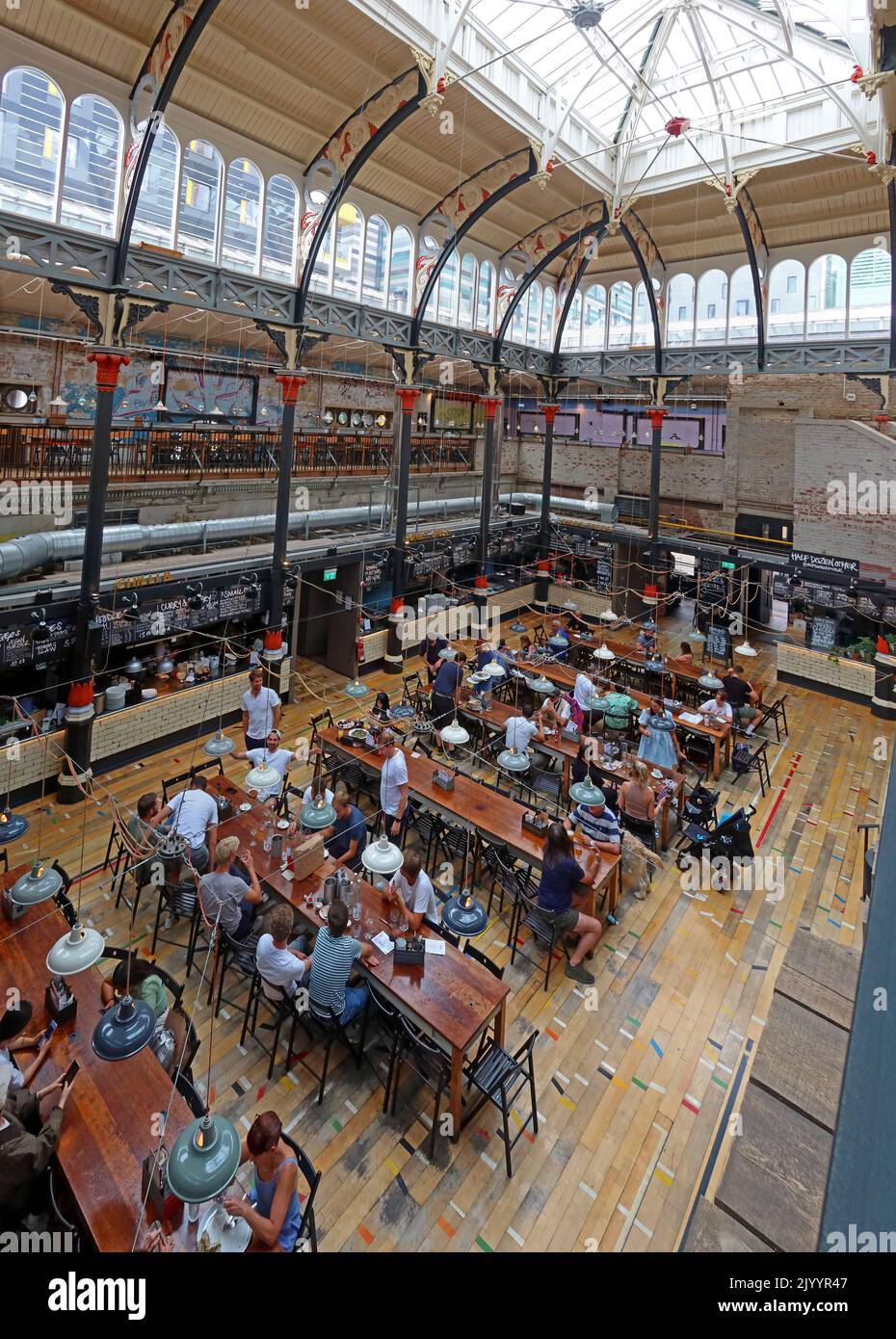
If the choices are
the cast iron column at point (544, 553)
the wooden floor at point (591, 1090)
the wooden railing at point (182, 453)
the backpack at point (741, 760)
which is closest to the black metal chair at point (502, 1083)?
the wooden floor at point (591, 1090)

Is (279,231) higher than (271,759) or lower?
higher

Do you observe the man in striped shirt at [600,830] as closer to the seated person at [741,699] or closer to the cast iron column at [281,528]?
the seated person at [741,699]

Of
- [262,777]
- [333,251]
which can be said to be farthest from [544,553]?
[262,777]

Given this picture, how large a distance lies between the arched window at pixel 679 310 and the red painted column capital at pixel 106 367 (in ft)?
44.8

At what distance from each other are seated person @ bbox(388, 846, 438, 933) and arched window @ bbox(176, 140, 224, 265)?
383 inches

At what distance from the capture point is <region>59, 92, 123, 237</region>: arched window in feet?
28.1

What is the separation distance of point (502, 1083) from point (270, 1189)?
1.73 meters

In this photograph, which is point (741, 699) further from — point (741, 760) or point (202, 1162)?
point (202, 1162)

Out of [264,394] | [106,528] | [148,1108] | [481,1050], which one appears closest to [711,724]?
[481,1050]

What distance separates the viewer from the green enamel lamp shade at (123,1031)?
3701mm

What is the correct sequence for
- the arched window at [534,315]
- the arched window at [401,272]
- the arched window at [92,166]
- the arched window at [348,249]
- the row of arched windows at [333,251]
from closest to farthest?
the row of arched windows at [333,251]
the arched window at [92,166]
the arched window at [348,249]
the arched window at [401,272]
the arched window at [534,315]

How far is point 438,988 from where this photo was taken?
482 cm
